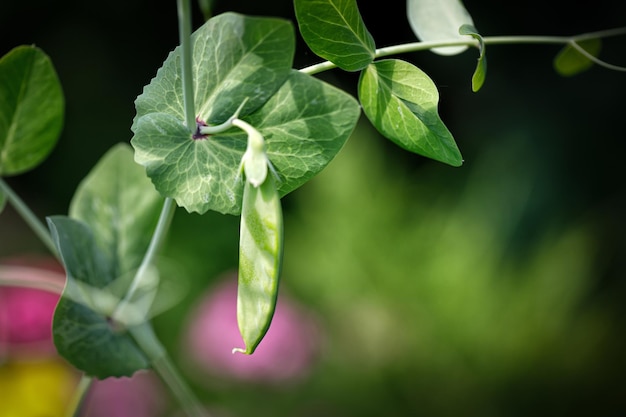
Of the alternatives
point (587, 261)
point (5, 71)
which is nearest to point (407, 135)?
point (5, 71)

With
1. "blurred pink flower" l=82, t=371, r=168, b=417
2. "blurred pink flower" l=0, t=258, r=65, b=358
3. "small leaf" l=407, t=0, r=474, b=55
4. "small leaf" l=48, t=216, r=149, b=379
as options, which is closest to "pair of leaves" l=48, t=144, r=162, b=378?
"small leaf" l=48, t=216, r=149, b=379

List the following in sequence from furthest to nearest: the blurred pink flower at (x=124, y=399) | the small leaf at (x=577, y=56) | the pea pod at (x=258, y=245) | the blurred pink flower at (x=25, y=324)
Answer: the blurred pink flower at (x=124, y=399)
the blurred pink flower at (x=25, y=324)
the small leaf at (x=577, y=56)
the pea pod at (x=258, y=245)

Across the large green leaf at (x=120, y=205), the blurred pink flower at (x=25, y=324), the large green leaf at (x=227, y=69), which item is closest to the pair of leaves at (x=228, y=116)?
the large green leaf at (x=227, y=69)

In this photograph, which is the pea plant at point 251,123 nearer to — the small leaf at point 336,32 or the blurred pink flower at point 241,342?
the small leaf at point 336,32

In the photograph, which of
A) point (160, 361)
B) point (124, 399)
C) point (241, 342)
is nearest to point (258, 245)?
point (160, 361)

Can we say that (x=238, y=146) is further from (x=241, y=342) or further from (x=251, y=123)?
(x=241, y=342)

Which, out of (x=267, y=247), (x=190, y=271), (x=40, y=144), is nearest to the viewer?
(x=267, y=247)

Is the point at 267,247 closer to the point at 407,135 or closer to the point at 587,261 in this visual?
the point at 407,135
